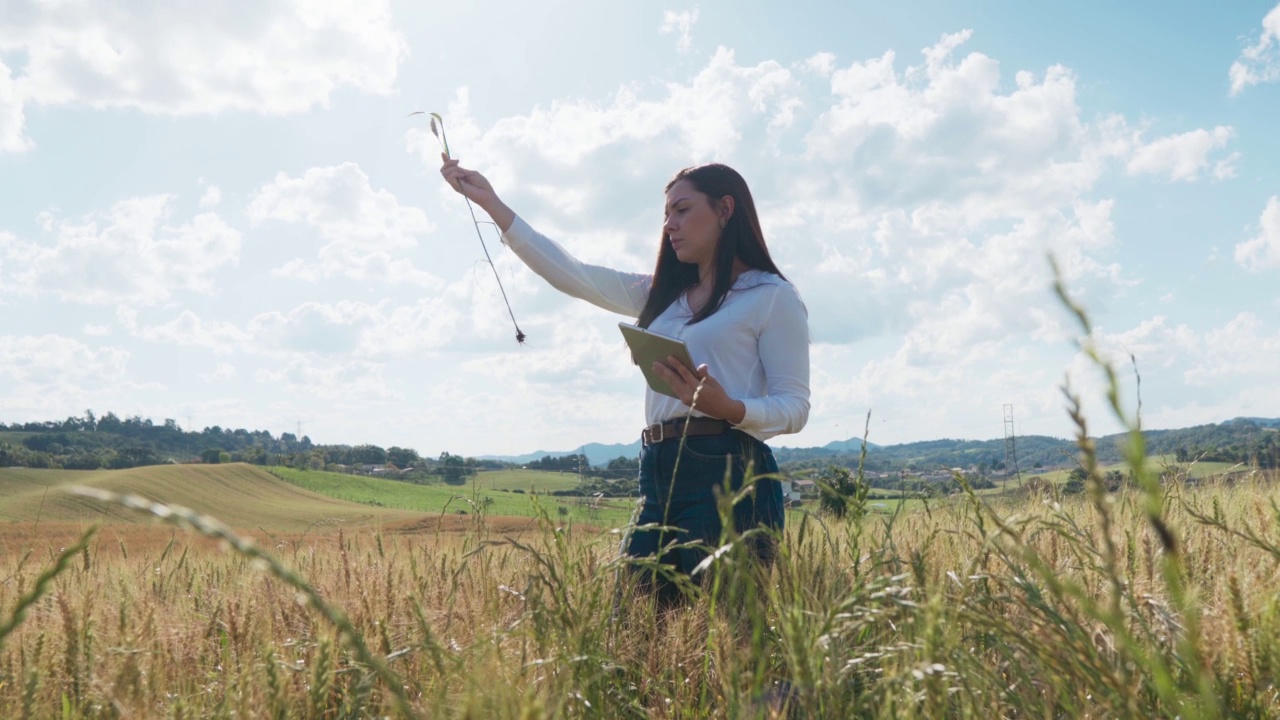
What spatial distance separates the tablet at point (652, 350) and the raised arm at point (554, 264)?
1.08 m

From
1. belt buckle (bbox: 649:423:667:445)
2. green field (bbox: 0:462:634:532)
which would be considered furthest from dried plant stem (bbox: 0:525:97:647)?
green field (bbox: 0:462:634:532)

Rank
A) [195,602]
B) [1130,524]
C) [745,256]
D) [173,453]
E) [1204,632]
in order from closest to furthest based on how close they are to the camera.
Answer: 1. [1204,632]
2. [195,602]
3. [1130,524]
4. [745,256]
5. [173,453]

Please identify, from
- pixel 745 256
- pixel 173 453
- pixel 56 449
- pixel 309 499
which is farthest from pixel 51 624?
pixel 173 453

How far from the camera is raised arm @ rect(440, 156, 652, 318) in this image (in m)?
4.71

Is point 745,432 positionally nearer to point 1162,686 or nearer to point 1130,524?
point 1130,524

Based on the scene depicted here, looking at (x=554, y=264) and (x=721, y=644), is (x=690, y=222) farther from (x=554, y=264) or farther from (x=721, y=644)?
(x=721, y=644)

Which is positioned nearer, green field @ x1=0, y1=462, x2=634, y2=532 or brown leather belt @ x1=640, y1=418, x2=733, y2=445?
brown leather belt @ x1=640, y1=418, x2=733, y2=445

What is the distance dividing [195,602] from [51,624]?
98 cm

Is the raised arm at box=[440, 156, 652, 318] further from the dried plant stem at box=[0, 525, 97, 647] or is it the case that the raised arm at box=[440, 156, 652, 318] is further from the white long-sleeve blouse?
the dried plant stem at box=[0, 525, 97, 647]

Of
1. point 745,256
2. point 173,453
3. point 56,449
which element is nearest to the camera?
point 745,256

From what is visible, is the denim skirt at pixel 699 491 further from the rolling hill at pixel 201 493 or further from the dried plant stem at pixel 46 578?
the rolling hill at pixel 201 493

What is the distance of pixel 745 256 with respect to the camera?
4324 mm

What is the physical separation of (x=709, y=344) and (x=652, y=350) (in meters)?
0.57

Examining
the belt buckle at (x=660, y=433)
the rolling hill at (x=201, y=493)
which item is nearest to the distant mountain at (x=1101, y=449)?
the belt buckle at (x=660, y=433)
